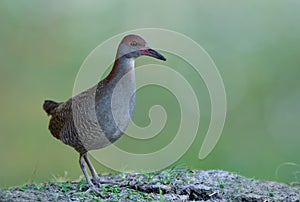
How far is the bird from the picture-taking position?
448 cm

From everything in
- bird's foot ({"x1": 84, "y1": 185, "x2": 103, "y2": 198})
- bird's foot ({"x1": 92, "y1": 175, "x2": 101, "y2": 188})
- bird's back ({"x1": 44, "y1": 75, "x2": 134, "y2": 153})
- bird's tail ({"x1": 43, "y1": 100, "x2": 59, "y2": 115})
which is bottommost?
Result: bird's foot ({"x1": 84, "y1": 185, "x2": 103, "y2": 198})

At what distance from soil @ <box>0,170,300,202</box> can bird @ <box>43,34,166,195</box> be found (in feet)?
0.60

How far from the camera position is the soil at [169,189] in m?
4.07

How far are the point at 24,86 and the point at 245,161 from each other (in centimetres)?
449

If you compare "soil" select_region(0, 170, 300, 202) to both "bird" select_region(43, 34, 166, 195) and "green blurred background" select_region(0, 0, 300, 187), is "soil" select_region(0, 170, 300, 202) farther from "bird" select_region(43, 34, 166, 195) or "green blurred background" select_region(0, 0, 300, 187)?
"green blurred background" select_region(0, 0, 300, 187)

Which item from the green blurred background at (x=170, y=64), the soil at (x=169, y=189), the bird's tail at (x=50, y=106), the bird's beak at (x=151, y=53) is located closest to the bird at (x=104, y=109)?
the bird's beak at (x=151, y=53)

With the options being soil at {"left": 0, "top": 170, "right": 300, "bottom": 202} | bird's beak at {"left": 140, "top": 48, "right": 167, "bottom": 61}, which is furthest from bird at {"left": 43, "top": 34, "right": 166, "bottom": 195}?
soil at {"left": 0, "top": 170, "right": 300, "bottom": 202}

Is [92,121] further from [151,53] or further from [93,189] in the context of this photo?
[151,53]

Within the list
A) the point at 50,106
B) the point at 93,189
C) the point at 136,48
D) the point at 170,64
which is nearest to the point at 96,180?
the point at 93,189

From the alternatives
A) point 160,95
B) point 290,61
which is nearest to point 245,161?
point 160,95

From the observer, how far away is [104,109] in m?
4.52

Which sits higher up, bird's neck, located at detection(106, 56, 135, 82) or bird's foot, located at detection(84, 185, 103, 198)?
bird's neck, located at detection(106, 56, 135, 82)

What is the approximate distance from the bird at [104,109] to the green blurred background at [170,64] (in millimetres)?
3753

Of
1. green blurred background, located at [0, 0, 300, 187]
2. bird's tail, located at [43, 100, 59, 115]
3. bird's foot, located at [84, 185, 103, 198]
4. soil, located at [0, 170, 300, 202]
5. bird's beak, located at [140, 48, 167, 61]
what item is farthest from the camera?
green blurred background, located at [0, 0, 300, 187]
